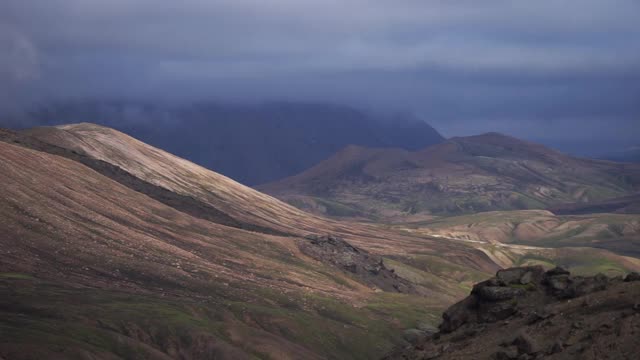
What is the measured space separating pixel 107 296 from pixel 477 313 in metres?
112

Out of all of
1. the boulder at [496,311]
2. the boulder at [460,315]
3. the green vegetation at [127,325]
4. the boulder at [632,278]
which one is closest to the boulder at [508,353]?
the boulder at [496,311]

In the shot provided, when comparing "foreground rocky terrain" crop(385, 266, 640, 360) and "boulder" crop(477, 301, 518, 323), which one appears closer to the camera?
"foreground rocky terrain" crop(385, 266, 640, 360)

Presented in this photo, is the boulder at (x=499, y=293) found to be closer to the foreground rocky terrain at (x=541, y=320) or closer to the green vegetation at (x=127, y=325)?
the foreground rocky terrain at (x=541, y=320)

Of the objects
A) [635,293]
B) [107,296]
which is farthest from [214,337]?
[635,293]

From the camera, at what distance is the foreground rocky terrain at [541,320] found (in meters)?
70.8

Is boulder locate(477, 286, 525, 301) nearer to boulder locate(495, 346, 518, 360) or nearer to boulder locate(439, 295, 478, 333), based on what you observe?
→ boulder locate(439, 295, 478, 333)

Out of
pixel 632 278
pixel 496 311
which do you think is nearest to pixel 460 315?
pixel 496 311

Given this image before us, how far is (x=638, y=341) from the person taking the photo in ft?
222

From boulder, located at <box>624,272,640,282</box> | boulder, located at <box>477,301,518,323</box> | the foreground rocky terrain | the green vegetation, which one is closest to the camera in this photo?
the foreground rocky terrain

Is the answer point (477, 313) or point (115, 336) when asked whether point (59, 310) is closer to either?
point (115, 336)

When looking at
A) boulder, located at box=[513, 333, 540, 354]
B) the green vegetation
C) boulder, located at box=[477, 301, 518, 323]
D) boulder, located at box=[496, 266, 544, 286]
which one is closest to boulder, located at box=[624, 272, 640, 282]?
boulder, located at box=[477, 301, 518, 323]

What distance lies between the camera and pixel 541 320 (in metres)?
79.7

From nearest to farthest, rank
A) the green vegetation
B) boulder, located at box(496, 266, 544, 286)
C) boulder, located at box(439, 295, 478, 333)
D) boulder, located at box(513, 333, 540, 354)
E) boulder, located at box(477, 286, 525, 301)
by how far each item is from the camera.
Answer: boulder, located at box(513, 333, 540, 354), boulder, located at box(477, 286, 525, 301), boulder, located at box(439, 295, 478, 333), boulder, located at box(496, 266, 544, 286), the green vegetation

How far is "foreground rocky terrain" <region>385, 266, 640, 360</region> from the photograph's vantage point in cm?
7081
